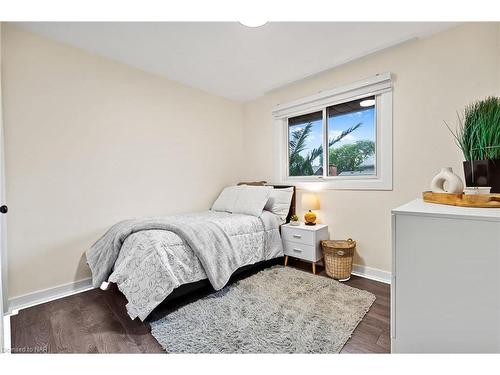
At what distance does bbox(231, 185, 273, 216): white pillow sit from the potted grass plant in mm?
1831

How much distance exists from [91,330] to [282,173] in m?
2.58

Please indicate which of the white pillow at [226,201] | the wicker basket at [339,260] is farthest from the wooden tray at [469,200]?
the white pillow at [226,201]

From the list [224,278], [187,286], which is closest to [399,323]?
[224,278]

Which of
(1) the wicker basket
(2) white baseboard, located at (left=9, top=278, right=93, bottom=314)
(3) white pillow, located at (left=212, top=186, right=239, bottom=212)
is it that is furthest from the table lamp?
(2) white baseboard, located at (left=9, top=278, right=93, bottom=314)

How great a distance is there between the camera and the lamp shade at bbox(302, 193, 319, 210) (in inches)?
104

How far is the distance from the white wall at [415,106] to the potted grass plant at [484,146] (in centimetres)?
85

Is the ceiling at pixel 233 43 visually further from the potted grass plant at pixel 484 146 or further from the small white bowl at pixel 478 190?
the small white bowl at pixel 478 190

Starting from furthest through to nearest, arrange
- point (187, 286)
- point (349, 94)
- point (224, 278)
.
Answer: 1. point (349, 94)
2. point (224, 278)
3. point (187, 286)

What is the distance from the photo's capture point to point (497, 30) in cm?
168

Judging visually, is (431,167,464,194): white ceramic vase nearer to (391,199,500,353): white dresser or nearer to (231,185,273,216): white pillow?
(391,199,500,353): white dresser

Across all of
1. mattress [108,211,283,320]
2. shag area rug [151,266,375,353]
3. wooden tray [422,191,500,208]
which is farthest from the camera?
mattress [108,211,283,320]

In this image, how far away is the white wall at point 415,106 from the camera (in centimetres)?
177

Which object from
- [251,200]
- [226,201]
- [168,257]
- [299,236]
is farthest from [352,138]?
[168,257]
